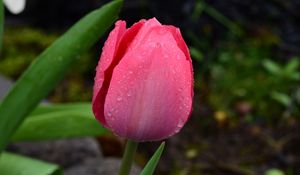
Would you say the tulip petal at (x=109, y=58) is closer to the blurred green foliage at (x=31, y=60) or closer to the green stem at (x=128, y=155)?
the green stem at (x=128, y=155)

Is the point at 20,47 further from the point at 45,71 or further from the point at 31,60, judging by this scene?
the point at 45,71

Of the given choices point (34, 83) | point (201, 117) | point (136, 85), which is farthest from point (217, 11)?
point (136, 85)

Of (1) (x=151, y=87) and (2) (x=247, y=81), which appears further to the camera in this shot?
(2) (x=247, y=81)

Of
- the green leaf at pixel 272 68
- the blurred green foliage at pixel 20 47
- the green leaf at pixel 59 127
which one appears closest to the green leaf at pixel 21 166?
the green leaf at pixel 59 127

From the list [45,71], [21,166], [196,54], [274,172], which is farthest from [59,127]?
[196,54]

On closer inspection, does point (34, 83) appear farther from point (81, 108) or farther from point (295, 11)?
point (295, 11)
